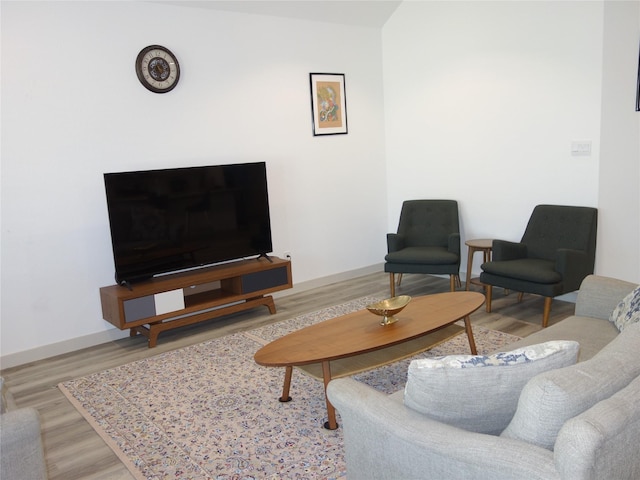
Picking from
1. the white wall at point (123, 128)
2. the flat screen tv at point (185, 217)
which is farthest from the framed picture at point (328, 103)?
the flat screen tv at point (185, 217)

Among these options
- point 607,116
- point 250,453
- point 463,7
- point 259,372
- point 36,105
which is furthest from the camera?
point 463,7

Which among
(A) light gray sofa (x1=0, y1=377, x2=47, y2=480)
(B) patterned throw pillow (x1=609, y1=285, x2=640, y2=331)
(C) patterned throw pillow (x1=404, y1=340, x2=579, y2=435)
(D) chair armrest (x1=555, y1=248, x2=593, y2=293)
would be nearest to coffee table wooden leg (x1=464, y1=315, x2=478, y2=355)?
(B) patterned throw pillow (x1=609, y1=285, x2=640, y2=331)

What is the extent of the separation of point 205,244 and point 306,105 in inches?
74.2

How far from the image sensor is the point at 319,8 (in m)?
5.65

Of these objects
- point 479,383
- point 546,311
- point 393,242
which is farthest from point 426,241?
point 479,383

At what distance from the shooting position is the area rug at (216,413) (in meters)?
2.81

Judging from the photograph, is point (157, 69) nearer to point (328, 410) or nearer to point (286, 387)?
point (286, 387)

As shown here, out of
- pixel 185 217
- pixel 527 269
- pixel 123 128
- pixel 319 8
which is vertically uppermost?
pixel 319 8

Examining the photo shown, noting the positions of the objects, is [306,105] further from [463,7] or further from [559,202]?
[559,202]

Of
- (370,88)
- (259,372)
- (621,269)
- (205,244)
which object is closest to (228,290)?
(205,244)

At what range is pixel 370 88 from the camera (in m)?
6.37

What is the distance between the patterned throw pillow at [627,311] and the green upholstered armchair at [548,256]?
1297mm

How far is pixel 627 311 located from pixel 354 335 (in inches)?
55.9

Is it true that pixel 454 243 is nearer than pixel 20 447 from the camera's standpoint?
No
